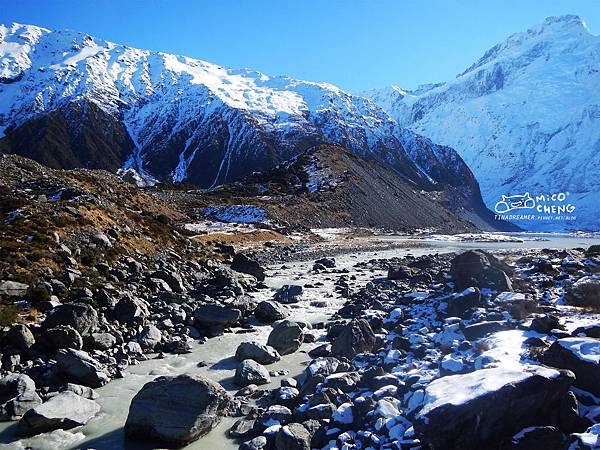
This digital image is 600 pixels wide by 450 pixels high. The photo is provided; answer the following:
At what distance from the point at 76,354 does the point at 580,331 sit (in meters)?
14.8

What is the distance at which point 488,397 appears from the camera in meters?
8.36

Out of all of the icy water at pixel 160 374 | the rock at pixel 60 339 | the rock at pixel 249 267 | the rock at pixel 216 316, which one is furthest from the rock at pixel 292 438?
the rock at pixel 249 267

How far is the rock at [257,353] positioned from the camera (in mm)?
16031

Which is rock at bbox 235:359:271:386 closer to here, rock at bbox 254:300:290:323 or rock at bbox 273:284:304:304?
rock at bbox 254:300:290:323

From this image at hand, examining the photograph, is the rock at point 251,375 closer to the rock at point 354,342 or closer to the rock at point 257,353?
the rock at point 257,353

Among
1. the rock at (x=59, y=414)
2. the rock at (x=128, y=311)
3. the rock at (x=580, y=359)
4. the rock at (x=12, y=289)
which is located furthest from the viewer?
the rock at (x=128, y=311)

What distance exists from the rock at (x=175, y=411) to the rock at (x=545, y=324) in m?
9.37

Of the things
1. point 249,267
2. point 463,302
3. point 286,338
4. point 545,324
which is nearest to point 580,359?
point 545,324

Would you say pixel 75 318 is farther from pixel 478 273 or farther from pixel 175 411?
pixel 478 273

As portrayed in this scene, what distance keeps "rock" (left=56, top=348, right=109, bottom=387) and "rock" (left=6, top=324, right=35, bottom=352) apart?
184 cm

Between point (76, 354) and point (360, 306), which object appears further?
point (360, 306)

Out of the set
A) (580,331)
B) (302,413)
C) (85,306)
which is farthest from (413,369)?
(85,306)

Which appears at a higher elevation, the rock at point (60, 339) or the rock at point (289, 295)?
the rock at point (60, 339)

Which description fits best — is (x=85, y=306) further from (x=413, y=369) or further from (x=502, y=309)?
(x=502, y=309)
